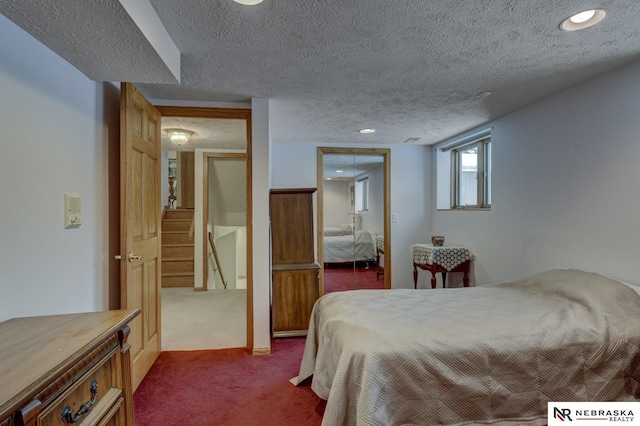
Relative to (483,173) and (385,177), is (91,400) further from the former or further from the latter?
(385,177)

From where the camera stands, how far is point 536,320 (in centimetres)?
180

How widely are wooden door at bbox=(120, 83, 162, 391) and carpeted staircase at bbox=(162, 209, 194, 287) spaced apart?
9.13ft

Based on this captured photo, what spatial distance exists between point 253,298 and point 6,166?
74.5 inches

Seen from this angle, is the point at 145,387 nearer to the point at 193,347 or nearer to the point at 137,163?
the point at 193,347

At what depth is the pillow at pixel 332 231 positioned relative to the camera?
15.2 ft

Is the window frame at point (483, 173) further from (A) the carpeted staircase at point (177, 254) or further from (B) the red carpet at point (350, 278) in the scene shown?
(A) the carpeted staircase at point (177, 254)

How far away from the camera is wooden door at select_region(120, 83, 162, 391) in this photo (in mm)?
2027

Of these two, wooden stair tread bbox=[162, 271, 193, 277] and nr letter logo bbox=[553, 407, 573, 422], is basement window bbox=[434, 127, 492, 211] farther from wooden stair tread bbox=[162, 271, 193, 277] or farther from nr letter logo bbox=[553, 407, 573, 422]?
wooden stair tread bbox=[162, 271, 193, 277]

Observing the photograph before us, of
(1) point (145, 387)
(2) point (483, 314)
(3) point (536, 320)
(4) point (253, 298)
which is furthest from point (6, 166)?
(3) point (536, 320)

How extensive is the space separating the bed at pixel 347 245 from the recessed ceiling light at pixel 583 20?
3.37 metres

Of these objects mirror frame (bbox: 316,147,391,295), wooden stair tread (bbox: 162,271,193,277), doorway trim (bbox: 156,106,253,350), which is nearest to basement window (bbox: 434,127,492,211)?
mirror frame (bbox: 316,147,391,295)

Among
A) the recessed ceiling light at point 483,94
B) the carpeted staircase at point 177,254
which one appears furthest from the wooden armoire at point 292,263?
the carpeted staircase at point 177,254

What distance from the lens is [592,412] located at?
1651mm

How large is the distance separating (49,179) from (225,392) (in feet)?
5.35
